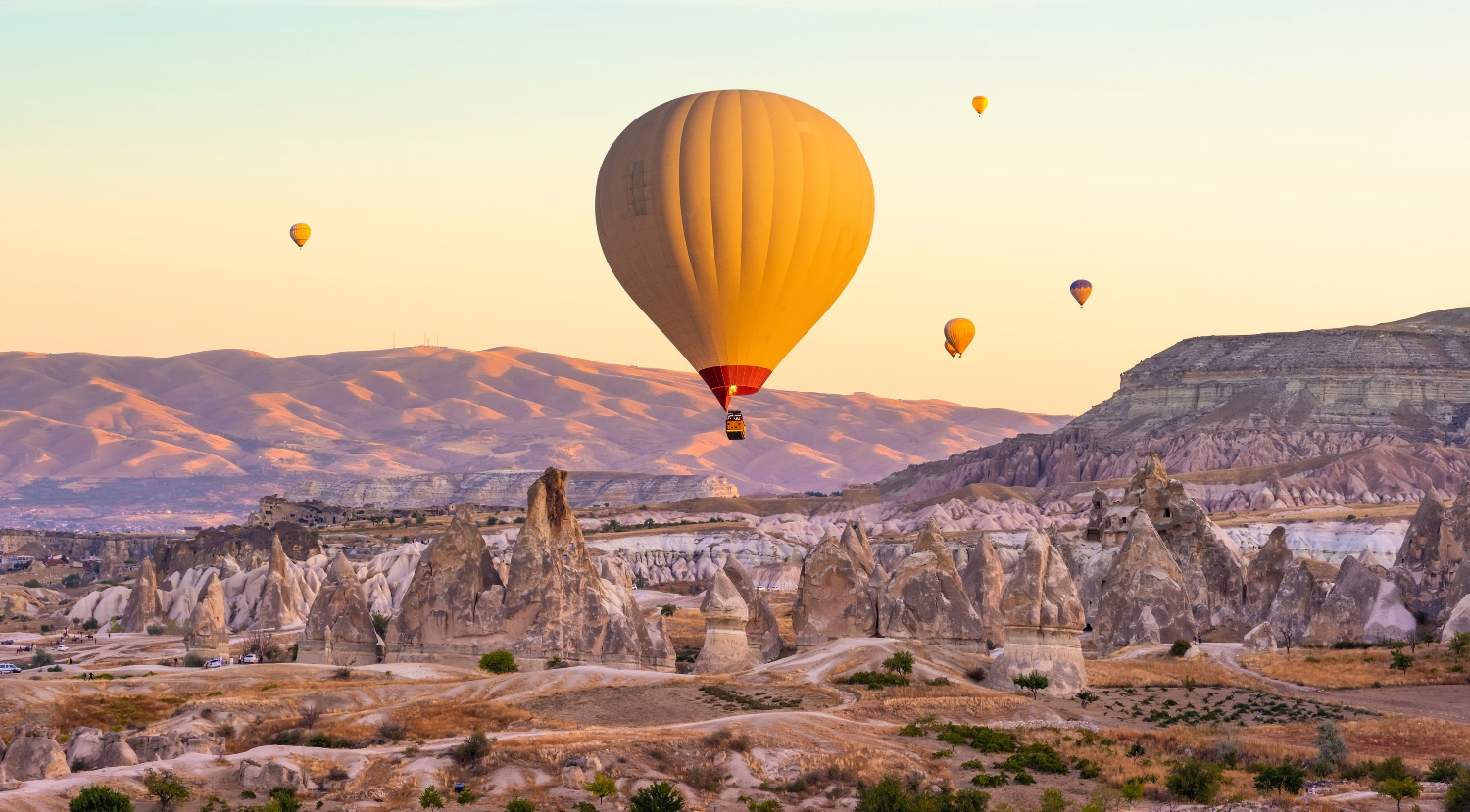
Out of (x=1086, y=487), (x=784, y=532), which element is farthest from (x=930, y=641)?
(x=1086, y=487)

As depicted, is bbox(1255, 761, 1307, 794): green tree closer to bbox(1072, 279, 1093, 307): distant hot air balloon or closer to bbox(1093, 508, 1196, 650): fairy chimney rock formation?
bbox(1093, 508, 1196, 650): fairy chimney rock formation

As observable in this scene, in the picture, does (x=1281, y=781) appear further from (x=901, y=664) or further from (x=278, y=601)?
(x=278, y=601)

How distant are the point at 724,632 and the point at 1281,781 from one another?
2587cm

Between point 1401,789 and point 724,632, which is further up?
point 724,632

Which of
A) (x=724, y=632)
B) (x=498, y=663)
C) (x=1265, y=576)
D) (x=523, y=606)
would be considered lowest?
(x=498, y=663)

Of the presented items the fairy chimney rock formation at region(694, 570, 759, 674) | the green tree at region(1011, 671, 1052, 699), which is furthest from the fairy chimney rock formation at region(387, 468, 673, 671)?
the green tree at region(1011, 671, 1052, 699)

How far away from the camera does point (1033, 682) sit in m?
52.9

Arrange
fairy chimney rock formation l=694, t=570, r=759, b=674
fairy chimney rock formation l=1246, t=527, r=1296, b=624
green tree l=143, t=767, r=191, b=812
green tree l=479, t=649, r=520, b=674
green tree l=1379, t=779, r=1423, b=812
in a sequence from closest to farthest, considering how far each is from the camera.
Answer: green tree l=1379, t=779, r=1423, b=812 → green tree l=143, t=767, r=191, b=812 → fairy chimney rock formation l=694, t=570, r=759, b=674 → green tree l=479, t=649, r=520, b=674 → fairy chimney rock formation l=1246, t=527, r=1296, b=624

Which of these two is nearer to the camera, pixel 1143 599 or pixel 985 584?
pixel 1143 599

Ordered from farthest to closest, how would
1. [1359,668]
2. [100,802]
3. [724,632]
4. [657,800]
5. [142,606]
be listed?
[142,606] → [1359,668] → [724,632] → [657,800] → [100,802]

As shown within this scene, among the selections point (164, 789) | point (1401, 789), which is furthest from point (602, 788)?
point (1401, 789)

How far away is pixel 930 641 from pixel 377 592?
48298mm

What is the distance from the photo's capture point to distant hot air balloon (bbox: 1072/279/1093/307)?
499ft

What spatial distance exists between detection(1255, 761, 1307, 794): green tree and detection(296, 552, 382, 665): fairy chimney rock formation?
39.5 metres
